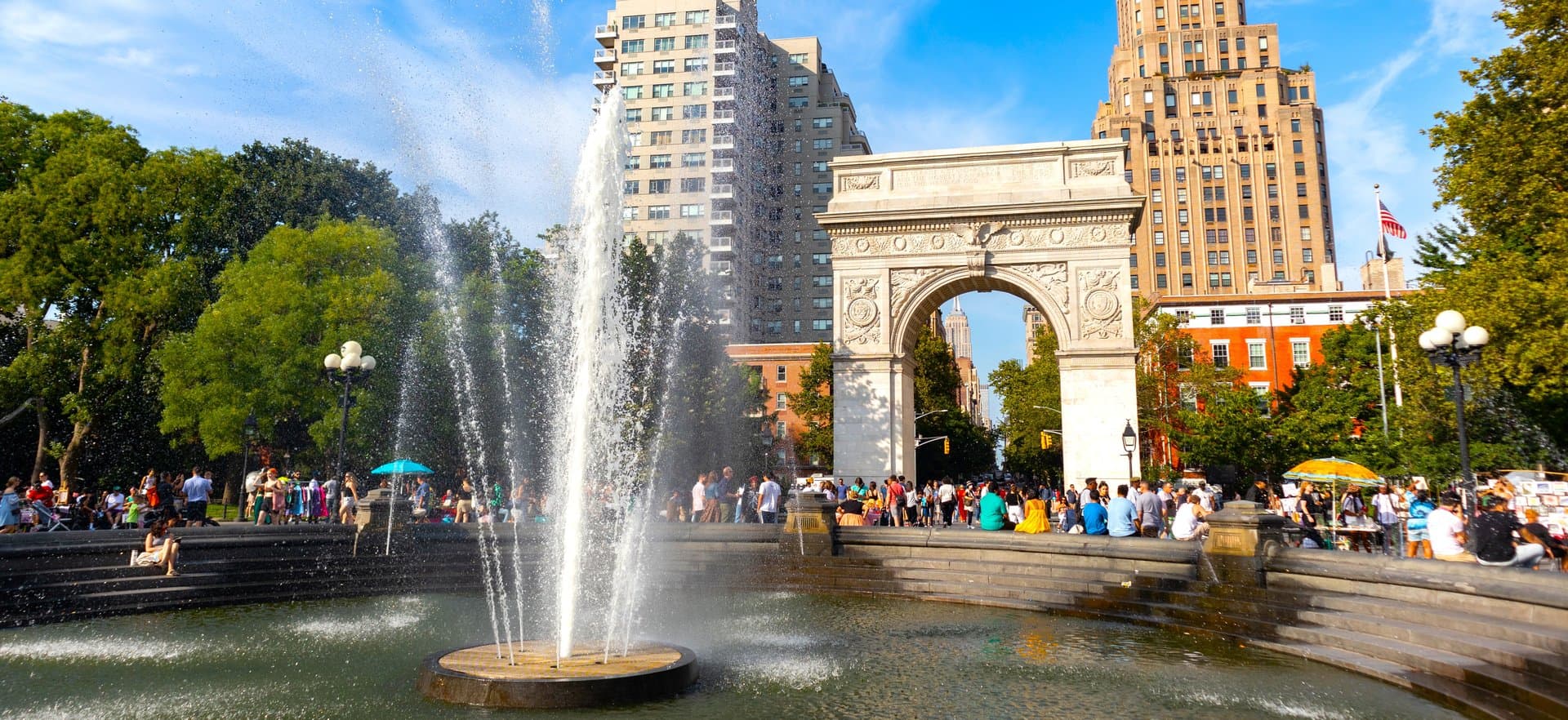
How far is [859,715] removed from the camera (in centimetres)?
713

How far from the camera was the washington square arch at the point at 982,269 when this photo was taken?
2742 centimetres

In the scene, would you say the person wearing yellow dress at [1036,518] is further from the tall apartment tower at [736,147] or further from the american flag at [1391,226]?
the tall apartment tower at [736,147]

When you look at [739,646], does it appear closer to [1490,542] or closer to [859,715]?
[859,715]

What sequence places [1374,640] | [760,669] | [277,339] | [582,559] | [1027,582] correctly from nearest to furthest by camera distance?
[760,669], [1374,640], [582,559], [1027,582], [277,339]

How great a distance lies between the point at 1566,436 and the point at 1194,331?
120ft

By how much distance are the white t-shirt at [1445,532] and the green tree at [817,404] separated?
41.5m

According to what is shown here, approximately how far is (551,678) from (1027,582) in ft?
28.7

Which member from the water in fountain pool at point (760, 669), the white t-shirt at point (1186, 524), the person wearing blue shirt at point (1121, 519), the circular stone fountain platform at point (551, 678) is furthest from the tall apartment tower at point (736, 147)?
the circular stone fountain platform at point (551, 678)

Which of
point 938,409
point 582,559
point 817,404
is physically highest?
point 817,404

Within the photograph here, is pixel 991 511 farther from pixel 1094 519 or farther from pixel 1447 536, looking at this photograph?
pixel 1447 536

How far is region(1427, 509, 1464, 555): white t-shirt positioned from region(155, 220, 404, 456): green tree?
2782cm

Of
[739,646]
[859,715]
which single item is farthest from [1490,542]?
[739,646]

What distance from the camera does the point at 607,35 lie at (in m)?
74.5

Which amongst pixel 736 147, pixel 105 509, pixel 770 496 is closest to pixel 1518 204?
pixel 770 496
